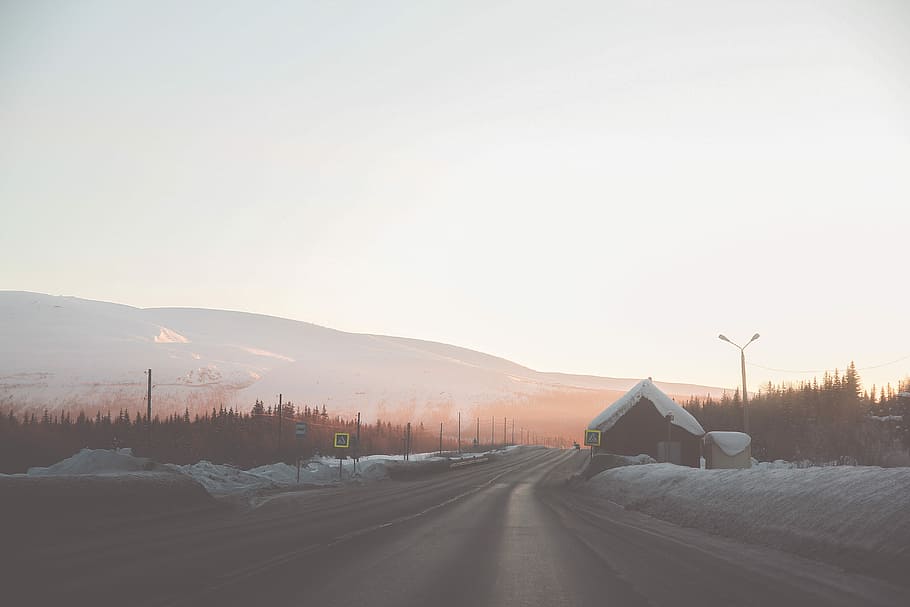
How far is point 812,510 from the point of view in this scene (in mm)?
14633

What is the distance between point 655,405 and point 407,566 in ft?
192

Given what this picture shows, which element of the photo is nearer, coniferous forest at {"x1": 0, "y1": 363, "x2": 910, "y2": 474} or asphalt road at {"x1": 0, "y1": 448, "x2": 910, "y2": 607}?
asphalt road at {"x1": 0, "y1": 448, "x2": 910, "y2": 607}

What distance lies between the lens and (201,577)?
37.1 feet

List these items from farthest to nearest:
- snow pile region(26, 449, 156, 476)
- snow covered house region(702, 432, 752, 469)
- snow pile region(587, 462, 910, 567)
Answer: snow covered house region(702, 432, 752, 469) < snow pile region(26, 449, 156, 476) < snow pile region(587, 462, 910, 567)

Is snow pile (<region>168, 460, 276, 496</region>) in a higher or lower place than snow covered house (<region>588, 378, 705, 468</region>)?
lower

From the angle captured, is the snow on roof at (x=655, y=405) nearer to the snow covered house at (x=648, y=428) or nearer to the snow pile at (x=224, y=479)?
the snow covered house at (x=648, y=428)

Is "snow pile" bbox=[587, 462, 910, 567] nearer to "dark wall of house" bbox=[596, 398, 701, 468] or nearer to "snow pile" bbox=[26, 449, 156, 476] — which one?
"snow pile" bbox=[26, 449, 156, 476]

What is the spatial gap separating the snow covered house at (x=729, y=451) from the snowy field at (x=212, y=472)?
24892mm

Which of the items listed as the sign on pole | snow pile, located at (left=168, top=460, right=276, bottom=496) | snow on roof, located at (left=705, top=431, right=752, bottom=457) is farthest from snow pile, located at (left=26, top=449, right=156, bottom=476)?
snow on roof, located at (left=705, top=431, right=752, bottom=457)

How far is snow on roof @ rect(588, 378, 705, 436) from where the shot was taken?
6750cm

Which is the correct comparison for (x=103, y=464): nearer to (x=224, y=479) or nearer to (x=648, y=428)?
(x=224, y=479)

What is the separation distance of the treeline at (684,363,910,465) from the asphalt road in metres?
39.2

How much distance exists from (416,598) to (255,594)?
2.06 m

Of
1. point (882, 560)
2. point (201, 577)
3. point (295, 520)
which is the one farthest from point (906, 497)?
point (295, 520)
